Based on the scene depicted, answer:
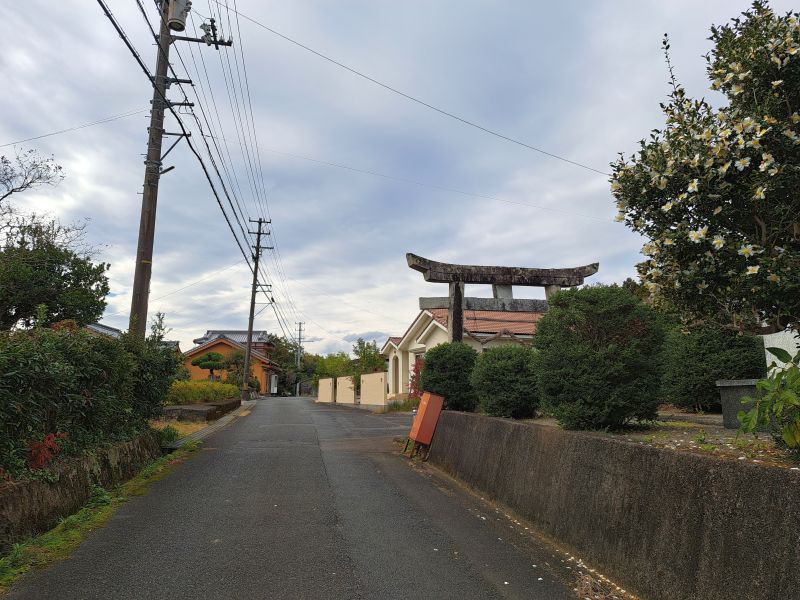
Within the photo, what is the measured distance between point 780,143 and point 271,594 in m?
4.54

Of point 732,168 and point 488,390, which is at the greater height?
point 732,168

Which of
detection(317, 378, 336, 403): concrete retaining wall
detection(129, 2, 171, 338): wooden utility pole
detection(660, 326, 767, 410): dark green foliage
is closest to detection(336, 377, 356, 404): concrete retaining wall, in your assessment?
detection(317, 378, 336, 403): concrete retaining wall

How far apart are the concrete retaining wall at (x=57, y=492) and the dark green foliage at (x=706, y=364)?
8.49 m

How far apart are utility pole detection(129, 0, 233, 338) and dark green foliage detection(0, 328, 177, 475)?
1.49 meters

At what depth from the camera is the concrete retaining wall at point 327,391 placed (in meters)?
46.0

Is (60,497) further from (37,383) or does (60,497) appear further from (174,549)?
(174,549)

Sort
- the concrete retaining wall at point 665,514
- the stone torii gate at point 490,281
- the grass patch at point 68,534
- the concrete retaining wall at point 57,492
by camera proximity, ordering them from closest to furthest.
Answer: the concrete retaining wall at point 665,514
the grass patch at point 68,534
the concrete retaining wall at point 57,492
the stone torii gate at point 490,281

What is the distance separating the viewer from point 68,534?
5.20 meters

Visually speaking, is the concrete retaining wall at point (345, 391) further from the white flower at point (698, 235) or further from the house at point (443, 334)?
the white flower at point (698, 235)

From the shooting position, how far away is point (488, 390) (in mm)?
9078

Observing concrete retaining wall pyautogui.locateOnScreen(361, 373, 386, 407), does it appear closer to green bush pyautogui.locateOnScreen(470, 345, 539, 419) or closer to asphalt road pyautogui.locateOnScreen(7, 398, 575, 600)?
green bush pyautogui.locateOnScreen(470, 345, 539, 419)

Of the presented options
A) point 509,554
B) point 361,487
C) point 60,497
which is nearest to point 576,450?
point 509,554

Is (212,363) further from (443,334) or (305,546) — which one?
(305,546)

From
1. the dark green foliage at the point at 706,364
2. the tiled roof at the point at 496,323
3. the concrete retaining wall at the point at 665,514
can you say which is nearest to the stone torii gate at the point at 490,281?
the dark green foliage at the point at 706,364
